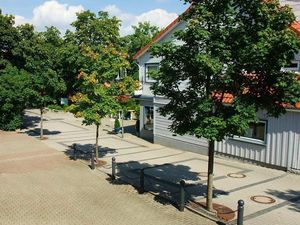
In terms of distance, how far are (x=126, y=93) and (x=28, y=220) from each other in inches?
360

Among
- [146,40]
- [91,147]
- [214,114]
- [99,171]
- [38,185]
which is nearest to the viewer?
[214,114]

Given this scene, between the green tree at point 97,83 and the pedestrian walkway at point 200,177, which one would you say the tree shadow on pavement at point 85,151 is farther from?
the green tree at point 97,83

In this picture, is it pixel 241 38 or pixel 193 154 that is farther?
pixel 193 154

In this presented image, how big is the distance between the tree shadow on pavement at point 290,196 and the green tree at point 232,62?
4243mm

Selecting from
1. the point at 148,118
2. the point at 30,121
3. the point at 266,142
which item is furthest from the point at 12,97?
the point at 266,142

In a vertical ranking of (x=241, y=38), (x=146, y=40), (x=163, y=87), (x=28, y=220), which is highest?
(x=146, y=40)

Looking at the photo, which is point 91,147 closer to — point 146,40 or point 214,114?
point 214,114

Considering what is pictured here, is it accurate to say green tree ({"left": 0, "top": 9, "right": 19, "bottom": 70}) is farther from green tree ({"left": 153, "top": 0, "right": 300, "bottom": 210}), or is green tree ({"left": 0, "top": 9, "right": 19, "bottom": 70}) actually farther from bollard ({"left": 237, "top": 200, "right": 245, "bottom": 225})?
bollard ({"left": 237, "top": 200, "right": 245, "bottom": 225})

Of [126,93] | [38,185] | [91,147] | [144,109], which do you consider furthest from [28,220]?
[144,109]

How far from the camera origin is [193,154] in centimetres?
2323

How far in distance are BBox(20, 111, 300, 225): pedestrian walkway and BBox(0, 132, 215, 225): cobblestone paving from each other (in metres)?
1.20

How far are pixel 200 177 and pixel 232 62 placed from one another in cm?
770

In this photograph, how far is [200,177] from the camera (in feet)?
58.6

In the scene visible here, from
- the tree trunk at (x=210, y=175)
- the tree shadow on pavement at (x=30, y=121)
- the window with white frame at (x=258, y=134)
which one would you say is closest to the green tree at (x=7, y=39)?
the tree shadow on pavement at (x=30, y=121)
